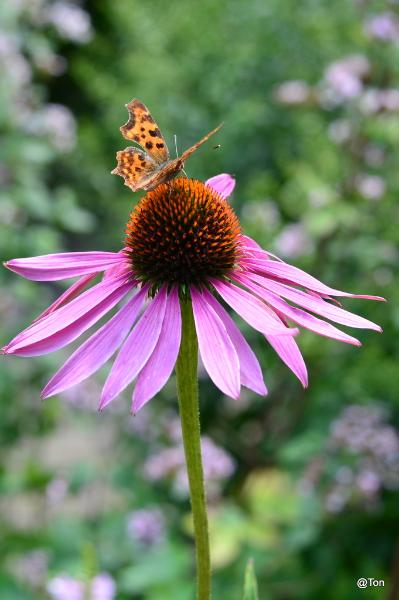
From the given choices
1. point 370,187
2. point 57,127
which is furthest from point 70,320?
point 57,127

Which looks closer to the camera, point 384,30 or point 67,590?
point 67,590

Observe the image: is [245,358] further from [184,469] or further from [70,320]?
[184,469]

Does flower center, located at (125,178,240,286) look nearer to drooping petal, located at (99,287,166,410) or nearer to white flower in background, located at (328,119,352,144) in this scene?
drooping petal, located at (99,287,166,410)

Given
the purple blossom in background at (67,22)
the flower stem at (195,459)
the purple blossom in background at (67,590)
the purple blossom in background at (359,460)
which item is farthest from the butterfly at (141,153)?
the purple blossom in background at (67,22)

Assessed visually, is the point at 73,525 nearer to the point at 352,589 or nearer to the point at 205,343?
the point at 352,589

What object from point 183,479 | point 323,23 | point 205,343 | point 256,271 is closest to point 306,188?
point 183,479

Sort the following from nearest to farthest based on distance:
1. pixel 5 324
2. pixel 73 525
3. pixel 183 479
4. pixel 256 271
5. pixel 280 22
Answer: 1. pixel 256 271
2. pixel 183 479
3. pixel 73 525
4. pixel 5 324
5. pixel 280 22

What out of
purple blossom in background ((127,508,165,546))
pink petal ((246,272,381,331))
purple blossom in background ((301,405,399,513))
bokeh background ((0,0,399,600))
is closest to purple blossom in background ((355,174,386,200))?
bokeh background ((0,0,399,600))
